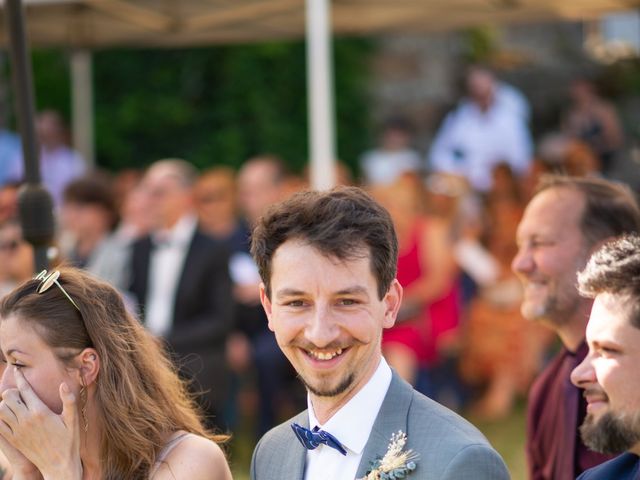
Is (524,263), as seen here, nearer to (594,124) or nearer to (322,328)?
(322,328)

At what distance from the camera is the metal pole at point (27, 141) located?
13.8ft

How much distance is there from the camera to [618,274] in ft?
10.0

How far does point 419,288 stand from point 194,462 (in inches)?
235

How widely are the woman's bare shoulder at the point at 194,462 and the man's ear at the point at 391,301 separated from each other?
0.76 m

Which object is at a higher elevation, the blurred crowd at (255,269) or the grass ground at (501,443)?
the blurred crowd at (255,269)

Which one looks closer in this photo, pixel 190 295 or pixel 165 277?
pixel 190 295

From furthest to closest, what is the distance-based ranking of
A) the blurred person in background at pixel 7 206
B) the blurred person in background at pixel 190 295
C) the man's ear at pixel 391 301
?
the blurred person in background at pixel 190 295 < the blurred person in background at pixel 7 206 < the man's ear at pixel 391 301

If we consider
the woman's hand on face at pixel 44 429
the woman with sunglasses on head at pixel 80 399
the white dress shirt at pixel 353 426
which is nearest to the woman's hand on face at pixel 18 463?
the woman with sunglasses on head at pixel 80 399

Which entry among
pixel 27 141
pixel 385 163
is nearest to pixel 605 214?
pixel 27 141

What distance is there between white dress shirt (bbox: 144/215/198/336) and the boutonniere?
524 centimetres

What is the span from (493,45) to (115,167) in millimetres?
5295

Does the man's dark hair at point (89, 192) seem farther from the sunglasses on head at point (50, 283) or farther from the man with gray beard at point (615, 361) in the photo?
the man with gray beard at point (615, 361)

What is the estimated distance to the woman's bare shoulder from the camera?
3549 millimetres

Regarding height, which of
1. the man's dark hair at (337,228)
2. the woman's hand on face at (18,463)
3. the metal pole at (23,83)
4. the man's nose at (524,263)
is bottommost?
the woman's hand on face at (18,463)
